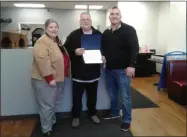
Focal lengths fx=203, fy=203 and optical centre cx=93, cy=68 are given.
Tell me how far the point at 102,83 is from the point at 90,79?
27cm

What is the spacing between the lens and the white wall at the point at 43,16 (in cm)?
107

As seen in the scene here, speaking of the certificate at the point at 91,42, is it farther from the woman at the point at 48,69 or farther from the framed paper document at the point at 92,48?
the woman at the point at 48,69

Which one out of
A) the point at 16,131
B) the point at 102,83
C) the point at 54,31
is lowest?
the point at 16,131

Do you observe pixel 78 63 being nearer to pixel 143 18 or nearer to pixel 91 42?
pixel 91 42

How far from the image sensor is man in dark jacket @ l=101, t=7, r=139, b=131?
1.27 meters

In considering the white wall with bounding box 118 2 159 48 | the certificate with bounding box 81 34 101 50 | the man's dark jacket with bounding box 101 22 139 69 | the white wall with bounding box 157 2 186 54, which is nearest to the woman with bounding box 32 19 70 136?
the certificate with bounding box 81 34 101 50

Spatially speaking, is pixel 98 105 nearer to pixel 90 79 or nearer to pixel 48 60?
pixel 90 79

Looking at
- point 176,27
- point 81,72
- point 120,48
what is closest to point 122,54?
point 120,48

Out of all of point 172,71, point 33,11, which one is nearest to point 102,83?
point 33,11

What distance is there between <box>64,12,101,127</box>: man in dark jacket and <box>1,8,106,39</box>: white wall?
0.19 ft

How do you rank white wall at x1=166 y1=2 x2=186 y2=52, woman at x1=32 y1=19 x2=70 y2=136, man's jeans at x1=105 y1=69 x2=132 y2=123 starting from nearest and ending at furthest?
white wall at x1=166 y1=2 x2=186 y2=52 → woman at x1=32 y1=19 x2=70 y2=136 → man's jeans at x1=105 y1=69 x2=132 y2=123

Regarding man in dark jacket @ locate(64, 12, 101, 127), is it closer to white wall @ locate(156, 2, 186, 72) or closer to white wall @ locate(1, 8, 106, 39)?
white wall @ locate(1, 8, 106, 39)

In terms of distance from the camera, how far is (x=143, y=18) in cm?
106

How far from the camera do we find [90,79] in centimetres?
146
